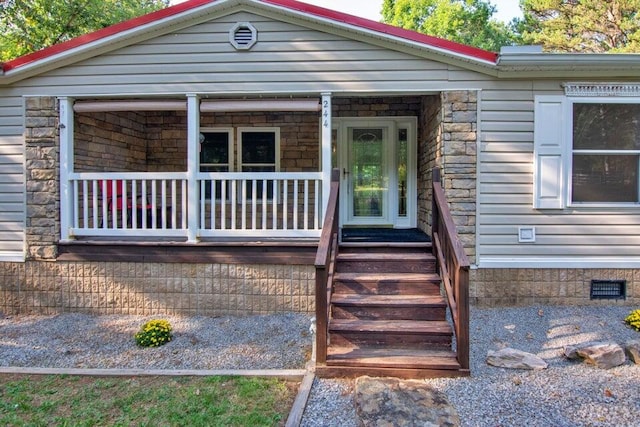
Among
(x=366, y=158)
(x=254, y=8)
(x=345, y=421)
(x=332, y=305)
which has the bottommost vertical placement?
(x=345, y=421)

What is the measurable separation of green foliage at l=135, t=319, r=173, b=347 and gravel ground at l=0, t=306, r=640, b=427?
9cm

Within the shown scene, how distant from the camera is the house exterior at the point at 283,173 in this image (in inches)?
197

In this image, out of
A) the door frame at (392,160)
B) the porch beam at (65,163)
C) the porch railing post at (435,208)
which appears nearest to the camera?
the porch railing post at (435,208)

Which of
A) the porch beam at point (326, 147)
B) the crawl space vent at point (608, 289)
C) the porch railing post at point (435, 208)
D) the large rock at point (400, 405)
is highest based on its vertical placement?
the porch beam at point (326, 147)

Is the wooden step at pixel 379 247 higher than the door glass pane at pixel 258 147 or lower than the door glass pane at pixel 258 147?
lower

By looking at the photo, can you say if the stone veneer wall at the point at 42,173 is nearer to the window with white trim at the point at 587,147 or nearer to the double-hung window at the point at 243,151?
the double-hung window at the point at 243,151

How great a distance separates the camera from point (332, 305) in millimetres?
4004

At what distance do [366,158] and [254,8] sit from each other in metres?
2.86

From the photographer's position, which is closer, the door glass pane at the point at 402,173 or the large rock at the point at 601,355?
the large rock at the point at 601,355

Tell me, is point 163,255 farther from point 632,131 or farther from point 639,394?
point 632,131

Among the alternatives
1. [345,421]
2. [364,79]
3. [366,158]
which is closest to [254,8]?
[364,79]

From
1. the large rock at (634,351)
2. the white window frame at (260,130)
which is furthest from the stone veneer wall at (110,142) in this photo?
the large rock at (634,351)

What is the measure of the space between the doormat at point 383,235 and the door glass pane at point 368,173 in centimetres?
49

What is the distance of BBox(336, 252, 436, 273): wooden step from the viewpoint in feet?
14.9
